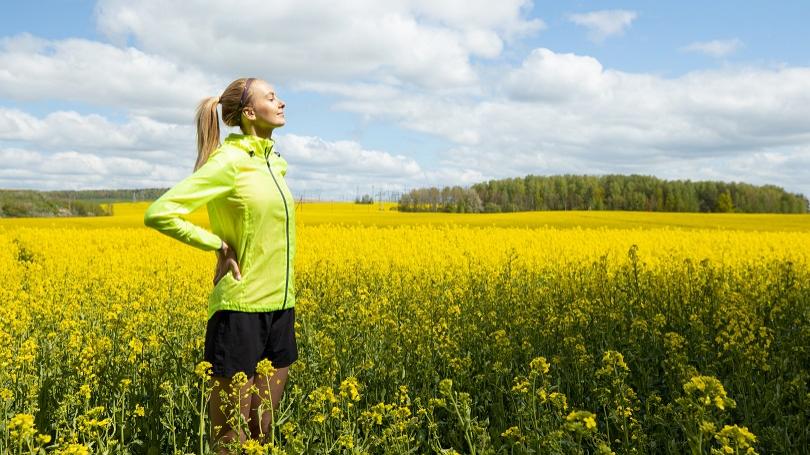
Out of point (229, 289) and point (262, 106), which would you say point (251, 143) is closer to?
point (262, 106)

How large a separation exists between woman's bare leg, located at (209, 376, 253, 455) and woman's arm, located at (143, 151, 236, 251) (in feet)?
2.43

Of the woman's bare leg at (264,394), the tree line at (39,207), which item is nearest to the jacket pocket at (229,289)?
the woman's bare leg at (264,394)

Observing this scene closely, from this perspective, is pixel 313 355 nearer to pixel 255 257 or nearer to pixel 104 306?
pixel 255 257

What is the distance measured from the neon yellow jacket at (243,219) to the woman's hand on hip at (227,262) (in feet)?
0.08

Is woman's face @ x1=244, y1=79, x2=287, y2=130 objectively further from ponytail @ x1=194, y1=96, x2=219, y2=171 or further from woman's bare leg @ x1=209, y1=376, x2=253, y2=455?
woman's bare leg @ x1=209, y1=376, x2=253, y2=455

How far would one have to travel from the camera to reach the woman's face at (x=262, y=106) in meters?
3.21

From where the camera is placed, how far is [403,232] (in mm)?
20438

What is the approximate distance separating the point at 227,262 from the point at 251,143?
2.11ft

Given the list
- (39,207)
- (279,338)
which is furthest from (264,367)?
(39,207)

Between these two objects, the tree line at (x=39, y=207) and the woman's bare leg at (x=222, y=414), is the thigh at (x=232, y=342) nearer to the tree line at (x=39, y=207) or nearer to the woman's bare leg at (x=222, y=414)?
the woman's bare leg at (x=222, y=414)

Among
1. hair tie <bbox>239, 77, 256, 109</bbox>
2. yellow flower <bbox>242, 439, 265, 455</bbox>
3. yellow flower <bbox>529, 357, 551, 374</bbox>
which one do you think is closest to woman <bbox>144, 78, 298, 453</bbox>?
hair tie <bbox>239, 77, 256, 109</bbox>

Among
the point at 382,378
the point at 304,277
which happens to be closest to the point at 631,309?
the point at 382,378

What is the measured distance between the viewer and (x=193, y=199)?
9.55ft

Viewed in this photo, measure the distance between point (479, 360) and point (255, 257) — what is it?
272 centimetres
